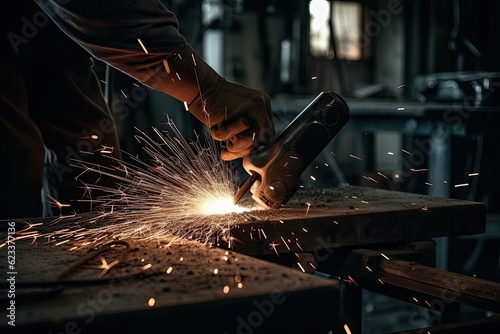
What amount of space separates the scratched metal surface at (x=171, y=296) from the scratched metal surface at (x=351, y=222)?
417 mm

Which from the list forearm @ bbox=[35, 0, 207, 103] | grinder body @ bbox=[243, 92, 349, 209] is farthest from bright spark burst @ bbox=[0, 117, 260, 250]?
forearm @ bbox=[35, 0, 207, 103]

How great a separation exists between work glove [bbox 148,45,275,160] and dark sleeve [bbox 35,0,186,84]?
0.07m

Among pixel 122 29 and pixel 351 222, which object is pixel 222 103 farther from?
pixel 351 222

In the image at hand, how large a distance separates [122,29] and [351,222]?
771 millimetres

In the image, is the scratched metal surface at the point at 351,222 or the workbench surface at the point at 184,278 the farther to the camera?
the scratched metal surface at the point at 351,222

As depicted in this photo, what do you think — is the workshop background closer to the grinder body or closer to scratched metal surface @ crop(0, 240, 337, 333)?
the grinder body

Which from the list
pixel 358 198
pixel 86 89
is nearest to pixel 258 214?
pixel 358 198

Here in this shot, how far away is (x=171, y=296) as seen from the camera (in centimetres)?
117

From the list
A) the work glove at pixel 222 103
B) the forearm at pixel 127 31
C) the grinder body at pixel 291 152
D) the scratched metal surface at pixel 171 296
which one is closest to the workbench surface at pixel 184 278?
the scratched metal surface at pixel 171 296

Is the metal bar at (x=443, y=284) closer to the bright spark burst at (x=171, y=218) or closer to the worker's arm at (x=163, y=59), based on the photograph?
the bright spark burst at (x=171, y=218)

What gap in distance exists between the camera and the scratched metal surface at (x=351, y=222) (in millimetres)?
1868

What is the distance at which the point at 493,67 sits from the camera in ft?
16.3

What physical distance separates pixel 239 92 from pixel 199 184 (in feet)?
1.21

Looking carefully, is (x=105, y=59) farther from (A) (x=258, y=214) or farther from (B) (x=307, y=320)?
(B) (x=307, y=320)
